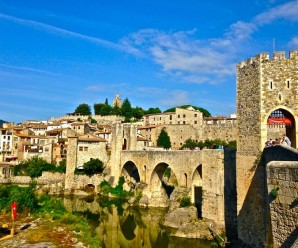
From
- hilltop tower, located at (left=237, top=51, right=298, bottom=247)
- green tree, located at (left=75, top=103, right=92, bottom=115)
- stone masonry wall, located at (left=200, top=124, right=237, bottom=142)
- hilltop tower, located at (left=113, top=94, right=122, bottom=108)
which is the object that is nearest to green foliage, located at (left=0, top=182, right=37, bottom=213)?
hilltop tower, located at (left=237, top=51, right=298, bottom=247)

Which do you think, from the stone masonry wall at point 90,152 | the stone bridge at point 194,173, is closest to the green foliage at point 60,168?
the stone masonry wall at point 90,152

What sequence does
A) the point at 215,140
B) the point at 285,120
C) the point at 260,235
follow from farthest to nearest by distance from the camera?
the point at 215,140
the point at 285,120
the point at 260,235

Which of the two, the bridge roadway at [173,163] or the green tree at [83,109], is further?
the green tree at [83,109]

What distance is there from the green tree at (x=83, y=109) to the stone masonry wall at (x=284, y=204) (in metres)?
102

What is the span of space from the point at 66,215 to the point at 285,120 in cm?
1516

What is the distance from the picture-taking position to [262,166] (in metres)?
15.5

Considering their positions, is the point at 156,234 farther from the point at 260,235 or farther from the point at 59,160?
the point at 59,160

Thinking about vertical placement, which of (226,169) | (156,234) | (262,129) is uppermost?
(262,129)

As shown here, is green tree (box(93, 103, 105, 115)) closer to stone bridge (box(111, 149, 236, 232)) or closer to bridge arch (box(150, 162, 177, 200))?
stone bridge (box(111, 149, 236, 232))

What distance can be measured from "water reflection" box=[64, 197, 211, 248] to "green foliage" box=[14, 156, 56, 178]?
31.5 ft

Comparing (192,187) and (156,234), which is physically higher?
(192,187)

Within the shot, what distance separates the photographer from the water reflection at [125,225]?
25.2 m

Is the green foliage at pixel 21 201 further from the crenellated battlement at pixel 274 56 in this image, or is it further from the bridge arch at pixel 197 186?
the crenellated battlement at pixel 274 56

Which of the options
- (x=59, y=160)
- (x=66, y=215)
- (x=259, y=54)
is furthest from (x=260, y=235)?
(x=59, y=160)
